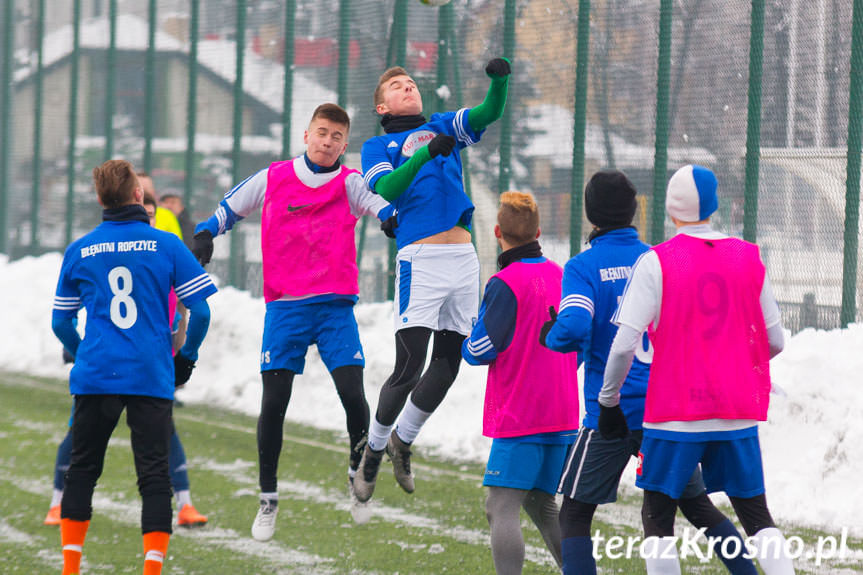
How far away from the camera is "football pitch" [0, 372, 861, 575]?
642 cm

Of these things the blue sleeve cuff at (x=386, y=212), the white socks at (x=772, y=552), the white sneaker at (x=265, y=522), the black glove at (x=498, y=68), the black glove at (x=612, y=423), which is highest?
the black glove at (x=498, y=68)

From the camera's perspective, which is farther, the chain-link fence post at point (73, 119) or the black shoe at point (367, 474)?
the chain-link fence post at point (73, 119)

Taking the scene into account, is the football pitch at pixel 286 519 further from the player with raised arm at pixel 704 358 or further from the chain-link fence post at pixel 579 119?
the chain-link fence post at pixel 579 119

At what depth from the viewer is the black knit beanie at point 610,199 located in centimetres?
485

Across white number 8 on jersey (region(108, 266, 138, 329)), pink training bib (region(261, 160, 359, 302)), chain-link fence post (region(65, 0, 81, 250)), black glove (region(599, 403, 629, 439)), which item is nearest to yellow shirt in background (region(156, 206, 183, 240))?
pink training bib (region(261, 160, 359, 302))

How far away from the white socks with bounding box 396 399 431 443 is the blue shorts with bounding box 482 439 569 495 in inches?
48.1

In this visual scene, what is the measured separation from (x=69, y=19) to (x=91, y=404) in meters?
14.8

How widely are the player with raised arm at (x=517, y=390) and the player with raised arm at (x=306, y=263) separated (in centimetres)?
148

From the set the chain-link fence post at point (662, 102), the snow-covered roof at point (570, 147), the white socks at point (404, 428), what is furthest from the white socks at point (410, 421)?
the snow-covered roof at point (570, 147)

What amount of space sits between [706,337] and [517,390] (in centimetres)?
95

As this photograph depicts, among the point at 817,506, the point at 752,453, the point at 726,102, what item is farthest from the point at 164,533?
the point at 726,102

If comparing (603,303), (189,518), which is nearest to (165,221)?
(189,518)

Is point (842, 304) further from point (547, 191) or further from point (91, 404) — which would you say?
Answer: point (91, 404)

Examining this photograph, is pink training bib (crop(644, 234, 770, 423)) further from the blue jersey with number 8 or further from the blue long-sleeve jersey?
the blue jersey with number 8
